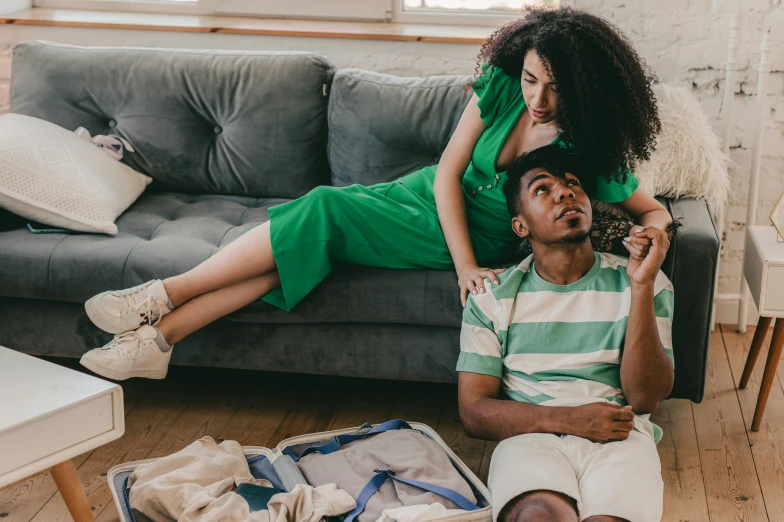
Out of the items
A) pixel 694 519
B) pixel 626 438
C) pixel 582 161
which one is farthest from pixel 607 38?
pixel 694 519

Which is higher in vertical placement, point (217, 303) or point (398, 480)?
point (217, 303)

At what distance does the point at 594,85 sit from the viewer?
6.19ft

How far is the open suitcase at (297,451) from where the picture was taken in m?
1.68

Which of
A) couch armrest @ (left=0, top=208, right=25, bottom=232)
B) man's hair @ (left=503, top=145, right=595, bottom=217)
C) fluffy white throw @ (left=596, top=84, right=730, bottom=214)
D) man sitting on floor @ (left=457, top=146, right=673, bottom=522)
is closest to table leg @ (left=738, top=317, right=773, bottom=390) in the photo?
fluffy white throw @ (left=596, top=84, right=730, bottom=214)

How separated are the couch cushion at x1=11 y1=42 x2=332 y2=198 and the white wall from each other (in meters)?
0.31

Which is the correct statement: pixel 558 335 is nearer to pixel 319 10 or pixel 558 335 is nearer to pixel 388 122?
pixel 388 122

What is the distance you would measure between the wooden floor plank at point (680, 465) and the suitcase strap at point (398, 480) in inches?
18.5

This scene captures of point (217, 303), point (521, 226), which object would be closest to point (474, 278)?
point (521, 226)

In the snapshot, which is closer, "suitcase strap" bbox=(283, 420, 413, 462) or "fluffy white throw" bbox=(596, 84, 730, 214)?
"suitcase strap" bbox=(283, 420, 413, 462)

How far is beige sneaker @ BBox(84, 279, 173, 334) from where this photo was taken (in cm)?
204

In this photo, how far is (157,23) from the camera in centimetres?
304

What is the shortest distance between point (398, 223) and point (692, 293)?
0.68 metres

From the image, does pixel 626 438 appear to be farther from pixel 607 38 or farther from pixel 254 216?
pixel 254 216

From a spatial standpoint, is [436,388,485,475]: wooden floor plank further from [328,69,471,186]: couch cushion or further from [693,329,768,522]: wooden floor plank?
[328,69,471,186]: couch cushion
